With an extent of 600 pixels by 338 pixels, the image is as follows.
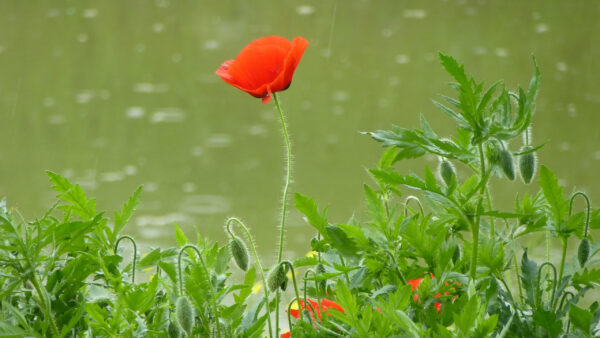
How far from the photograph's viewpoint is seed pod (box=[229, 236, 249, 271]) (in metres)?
0.72

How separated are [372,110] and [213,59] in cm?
149

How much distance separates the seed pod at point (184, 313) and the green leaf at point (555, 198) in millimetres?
270

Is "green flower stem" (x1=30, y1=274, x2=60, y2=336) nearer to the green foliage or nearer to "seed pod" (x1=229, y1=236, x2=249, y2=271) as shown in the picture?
the green foliage

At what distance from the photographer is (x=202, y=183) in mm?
4082

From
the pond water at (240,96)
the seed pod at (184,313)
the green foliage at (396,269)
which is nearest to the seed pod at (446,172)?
the green foliage at (396,269)

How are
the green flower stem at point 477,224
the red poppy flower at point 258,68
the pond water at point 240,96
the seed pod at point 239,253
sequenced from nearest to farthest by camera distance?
the green flower stem at point 477,224 < the seed pod at point 239,253 < the red poppy flower at point 258,68 < the pond water at point 240,96

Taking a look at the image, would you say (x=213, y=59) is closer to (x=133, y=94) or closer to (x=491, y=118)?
(x=133, y=94)

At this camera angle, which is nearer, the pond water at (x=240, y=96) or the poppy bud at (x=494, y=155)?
the poppy bud at (x=494, y=155)

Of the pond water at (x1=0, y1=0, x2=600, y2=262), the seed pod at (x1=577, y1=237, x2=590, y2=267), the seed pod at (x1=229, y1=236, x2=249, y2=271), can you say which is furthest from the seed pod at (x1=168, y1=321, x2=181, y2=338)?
the pond water at (x1=0, y1=0, x2=600, y2=262)

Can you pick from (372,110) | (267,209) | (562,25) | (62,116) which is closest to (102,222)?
(267,209)

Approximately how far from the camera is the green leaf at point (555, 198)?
2.07 feet

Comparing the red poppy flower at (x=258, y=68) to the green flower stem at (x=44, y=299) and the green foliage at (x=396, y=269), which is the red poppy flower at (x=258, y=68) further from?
the green flower stem at (x=44, y=299)

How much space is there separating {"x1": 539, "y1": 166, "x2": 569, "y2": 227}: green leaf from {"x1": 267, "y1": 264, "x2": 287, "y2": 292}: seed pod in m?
0.21

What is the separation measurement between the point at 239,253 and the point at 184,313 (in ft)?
0.44
